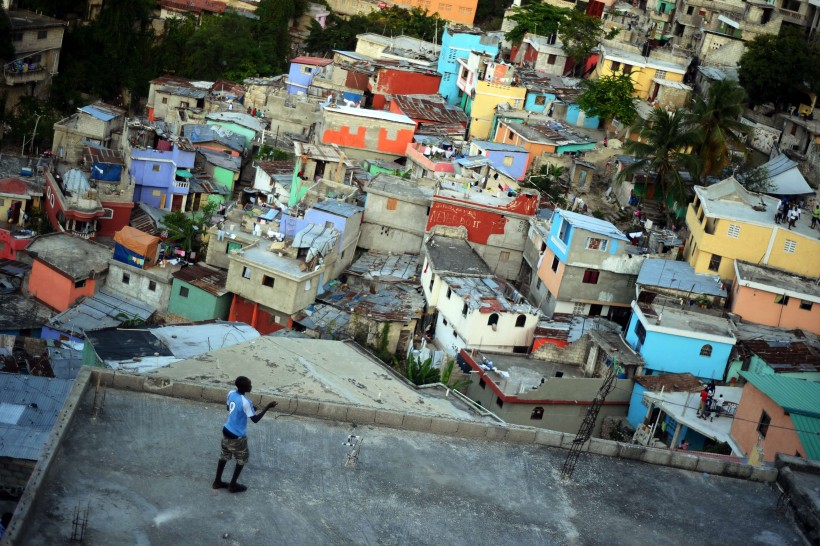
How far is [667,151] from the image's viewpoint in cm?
3675

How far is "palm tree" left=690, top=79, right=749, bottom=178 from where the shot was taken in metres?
36.7

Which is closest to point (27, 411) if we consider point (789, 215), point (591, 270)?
point (591, 270)

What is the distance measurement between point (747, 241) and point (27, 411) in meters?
18.6

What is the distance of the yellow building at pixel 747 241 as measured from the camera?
31.2 metres

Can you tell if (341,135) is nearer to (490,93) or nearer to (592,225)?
(490,93)

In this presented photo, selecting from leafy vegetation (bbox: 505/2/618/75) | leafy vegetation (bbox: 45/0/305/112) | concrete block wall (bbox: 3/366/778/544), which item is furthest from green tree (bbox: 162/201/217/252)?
concrete block wall (bbox: 3/366/778/544)

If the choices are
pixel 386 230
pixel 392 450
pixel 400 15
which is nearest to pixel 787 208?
pixel 386 230

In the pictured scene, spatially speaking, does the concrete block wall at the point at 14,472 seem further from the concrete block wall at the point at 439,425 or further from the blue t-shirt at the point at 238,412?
the blue t-shirt at the point at 238,412

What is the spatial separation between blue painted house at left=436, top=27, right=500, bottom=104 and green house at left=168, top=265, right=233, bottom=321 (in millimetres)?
19588

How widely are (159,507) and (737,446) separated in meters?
15.6

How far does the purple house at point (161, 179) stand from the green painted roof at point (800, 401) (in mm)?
23710

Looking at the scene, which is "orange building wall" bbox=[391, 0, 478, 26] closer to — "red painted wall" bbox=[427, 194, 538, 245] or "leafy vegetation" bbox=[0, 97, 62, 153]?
"leafy vegetation" bbox=[0, 97, 62, 153]

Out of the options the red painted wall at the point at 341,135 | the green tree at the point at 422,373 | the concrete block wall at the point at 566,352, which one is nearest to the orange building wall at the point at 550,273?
the concrete block wall at the point at 566,352

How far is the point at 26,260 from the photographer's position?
36.3 metres
